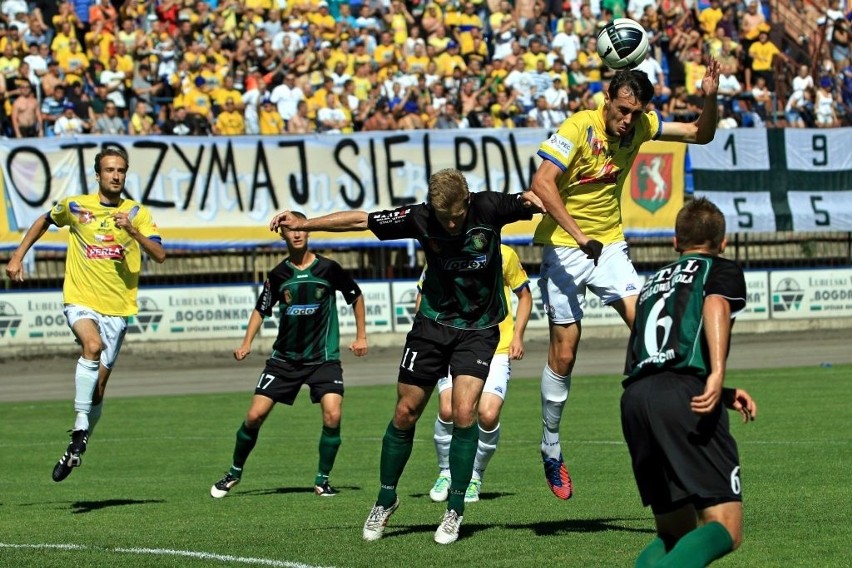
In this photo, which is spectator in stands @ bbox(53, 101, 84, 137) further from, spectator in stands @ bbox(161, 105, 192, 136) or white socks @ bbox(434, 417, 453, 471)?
white socks @ bbox(434, 417, 453, 471)

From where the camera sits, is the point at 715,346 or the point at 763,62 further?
the point at 763,62

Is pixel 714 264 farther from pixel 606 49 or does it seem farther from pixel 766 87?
pixel 766 87

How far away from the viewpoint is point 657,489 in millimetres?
6312

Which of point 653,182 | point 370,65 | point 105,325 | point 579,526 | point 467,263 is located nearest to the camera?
point 467,263

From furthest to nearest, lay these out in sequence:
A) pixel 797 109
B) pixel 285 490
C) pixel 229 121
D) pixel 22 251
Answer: pixel 797 109 → pixel 229 121 → pixel 285 490 → pixel 22 251

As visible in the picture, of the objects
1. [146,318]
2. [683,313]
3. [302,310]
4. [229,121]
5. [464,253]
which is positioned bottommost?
[146,318]

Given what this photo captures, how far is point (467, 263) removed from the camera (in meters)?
8.87

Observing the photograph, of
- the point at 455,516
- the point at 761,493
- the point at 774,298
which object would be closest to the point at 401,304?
the point at 774,298

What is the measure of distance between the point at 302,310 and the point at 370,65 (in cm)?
1815

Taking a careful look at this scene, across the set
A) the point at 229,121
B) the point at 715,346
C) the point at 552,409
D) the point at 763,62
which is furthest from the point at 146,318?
the point at 715,346

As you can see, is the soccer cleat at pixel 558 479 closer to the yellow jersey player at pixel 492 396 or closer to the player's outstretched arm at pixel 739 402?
the yellow jersey player at pixel 492 396

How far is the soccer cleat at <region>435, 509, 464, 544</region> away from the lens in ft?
28.6

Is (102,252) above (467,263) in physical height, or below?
below

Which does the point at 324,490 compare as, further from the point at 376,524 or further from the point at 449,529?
the point at 449,529
